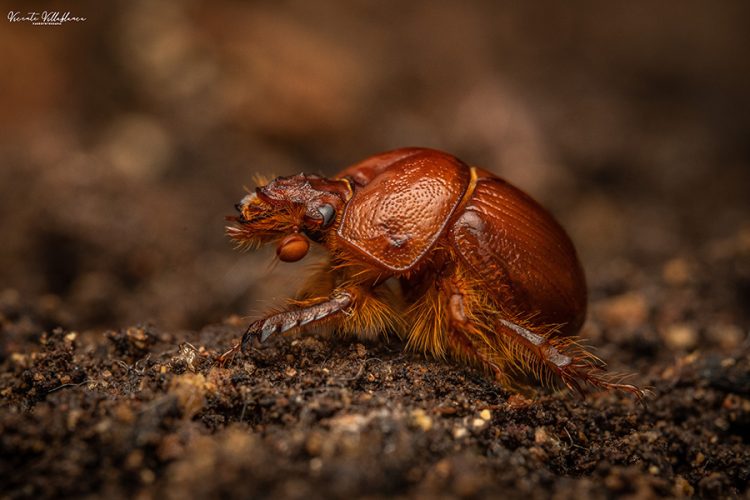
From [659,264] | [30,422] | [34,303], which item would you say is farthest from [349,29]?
[30,422]

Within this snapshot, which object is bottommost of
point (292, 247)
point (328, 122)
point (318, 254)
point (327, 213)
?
point (318, 254)

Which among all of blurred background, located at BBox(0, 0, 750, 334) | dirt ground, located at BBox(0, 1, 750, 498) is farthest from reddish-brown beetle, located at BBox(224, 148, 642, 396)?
blurred background, located at BBox(0, 0, 750, 334)

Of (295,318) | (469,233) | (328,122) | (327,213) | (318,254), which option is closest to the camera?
(295,318)

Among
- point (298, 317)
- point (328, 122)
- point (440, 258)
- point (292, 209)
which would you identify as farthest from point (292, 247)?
point (328, 122)

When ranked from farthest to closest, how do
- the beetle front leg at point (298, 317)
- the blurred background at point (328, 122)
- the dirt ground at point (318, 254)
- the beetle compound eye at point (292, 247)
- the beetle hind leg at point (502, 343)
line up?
1. the blurred background at point (328, 122)
2. the beetle compound eye at point (292, 247)
3. the beetle hind leg at point (502, 343)
4. the beetle front leg at point (298, 317)
5. the dirt ground at point (318, 254)

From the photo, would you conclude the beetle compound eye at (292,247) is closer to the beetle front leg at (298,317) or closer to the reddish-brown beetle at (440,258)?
the reddish-brown beetle at (440,258)

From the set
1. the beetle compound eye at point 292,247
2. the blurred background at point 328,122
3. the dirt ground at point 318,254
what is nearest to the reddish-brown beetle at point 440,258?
the beetle compound eye at point 292,247

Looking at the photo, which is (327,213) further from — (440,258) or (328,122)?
(328,122)
